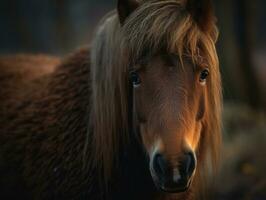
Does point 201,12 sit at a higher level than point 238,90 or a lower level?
lower

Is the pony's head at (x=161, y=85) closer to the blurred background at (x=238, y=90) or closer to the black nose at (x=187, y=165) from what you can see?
the black nose at (x=187, y=165)

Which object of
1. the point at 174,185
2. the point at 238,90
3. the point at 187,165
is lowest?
the point at 174,185

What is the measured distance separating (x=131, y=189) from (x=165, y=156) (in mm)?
868

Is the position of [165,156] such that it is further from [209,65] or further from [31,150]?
[31,150]

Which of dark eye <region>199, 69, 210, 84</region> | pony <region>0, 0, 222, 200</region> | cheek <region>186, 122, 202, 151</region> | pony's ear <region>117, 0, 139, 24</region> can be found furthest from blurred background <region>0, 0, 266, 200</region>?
pony's ear <region>117, 0, 139, 24</region>

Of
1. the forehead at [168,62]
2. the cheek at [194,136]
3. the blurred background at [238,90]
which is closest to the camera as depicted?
the cheek at [194,136]

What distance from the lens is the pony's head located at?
3.58 meters

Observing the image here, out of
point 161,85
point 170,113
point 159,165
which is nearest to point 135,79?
Answer: point 161,85

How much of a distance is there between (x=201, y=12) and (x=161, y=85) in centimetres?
67

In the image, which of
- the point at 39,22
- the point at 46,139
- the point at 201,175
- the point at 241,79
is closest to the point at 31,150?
the point at 46,139

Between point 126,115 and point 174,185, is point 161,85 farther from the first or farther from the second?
point 174,185

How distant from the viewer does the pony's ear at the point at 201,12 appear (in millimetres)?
4078

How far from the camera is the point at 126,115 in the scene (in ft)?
13.5

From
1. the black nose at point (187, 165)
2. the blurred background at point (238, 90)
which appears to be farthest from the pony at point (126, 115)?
the blurred background at point (238, 90)
